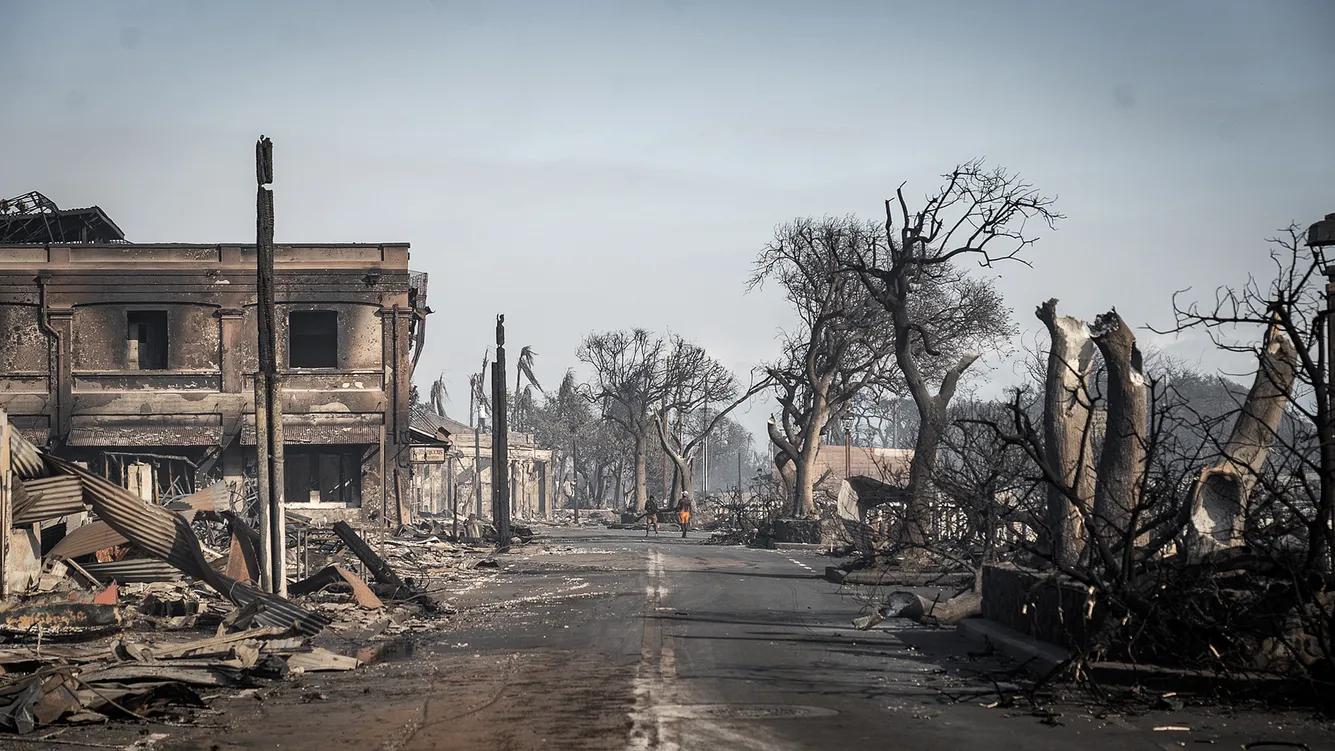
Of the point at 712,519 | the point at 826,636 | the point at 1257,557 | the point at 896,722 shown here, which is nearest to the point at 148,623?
the point at 826,636

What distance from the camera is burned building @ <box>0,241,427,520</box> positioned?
139 feet

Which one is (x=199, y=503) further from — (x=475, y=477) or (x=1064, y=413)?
(x=475, y=477)

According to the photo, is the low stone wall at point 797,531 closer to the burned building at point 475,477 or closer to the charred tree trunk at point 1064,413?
the charred tree trunk at point 1064,413

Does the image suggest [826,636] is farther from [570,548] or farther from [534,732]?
[570,548]

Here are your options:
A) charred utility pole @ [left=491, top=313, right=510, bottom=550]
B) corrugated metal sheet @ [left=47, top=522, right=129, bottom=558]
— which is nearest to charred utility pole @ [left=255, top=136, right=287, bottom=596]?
corrugated metal sheet @ [left=47, top=522, right=129, bottom=558]

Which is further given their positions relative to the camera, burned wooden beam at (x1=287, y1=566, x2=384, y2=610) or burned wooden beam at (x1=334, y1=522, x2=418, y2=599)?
burned wooden beam at (x1=334, y1=522, x2=418, y2=599)

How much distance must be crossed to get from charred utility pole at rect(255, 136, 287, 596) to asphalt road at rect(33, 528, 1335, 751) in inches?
109

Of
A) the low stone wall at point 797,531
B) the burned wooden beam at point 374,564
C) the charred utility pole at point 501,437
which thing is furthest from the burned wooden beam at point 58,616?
the low stone wall at point 797,531

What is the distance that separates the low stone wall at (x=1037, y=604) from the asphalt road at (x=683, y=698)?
2.06 feet

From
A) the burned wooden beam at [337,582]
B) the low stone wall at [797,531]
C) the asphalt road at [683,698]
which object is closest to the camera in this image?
the asphalt road at [683,698]

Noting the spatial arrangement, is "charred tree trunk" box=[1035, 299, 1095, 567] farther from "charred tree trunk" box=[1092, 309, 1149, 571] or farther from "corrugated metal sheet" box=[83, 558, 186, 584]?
"corrugated metal sheet" box=[83, 558, 186, 584]

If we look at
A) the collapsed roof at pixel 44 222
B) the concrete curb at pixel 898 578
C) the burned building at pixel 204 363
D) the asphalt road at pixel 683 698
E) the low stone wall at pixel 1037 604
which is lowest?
the concrete curb at pixel 898 578

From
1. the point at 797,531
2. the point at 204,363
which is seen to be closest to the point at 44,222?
the point at 204,363

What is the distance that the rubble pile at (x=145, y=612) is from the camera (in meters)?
10.6
